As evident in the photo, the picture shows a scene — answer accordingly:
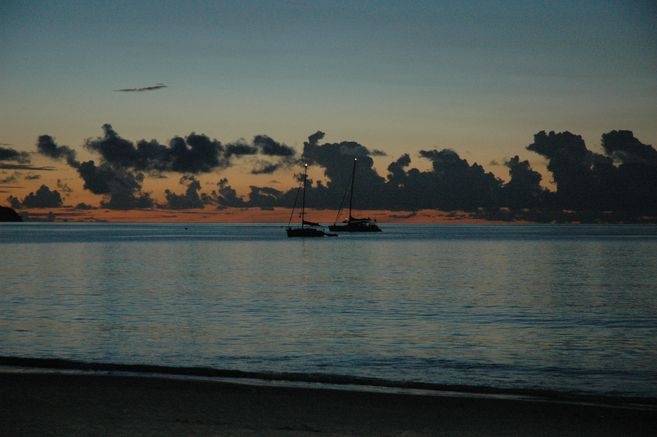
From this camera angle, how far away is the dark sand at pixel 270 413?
13.2m

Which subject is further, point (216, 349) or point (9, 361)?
point (216, 349)

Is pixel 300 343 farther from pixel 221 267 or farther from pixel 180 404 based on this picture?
pixel 221 267

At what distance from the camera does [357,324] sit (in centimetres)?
3634

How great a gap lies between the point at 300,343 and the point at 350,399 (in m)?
13.2

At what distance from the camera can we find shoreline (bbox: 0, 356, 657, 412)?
17.8 m

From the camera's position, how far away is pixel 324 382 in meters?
19.5

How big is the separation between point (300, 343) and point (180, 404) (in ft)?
47.3

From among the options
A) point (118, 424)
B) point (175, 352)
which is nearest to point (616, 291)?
point (175, 352)

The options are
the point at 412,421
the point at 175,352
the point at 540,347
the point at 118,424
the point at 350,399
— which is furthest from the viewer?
the point at 540,347

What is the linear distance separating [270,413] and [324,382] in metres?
4.97

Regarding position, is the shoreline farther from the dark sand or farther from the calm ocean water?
the calm ocean water

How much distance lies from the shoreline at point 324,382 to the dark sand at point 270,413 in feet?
3.39

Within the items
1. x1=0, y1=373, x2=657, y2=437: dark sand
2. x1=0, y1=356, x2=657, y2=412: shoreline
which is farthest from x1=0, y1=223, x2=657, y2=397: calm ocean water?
x1=0, y1=373, x2=657, y2=437: dark sand

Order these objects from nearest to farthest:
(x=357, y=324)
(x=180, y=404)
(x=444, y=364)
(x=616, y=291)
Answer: (x=180, y=404) < (x=444, y=364) < (x=357, y=324) < (x=616, y=291)
